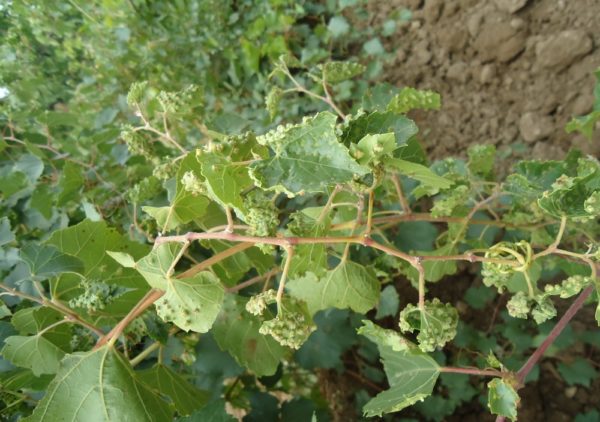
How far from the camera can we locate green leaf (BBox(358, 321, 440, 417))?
0.93 meters

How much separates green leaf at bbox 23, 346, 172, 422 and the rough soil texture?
177 centimetres

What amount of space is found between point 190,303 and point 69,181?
27.6 inches

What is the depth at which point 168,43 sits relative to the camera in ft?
8.46

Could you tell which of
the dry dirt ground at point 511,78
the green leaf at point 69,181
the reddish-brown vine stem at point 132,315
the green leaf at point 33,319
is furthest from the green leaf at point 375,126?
the dry dirt ground at point 511,78

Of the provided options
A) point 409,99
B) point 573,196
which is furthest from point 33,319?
point 573,196

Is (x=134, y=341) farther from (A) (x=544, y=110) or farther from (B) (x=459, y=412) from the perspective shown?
(A) (x=544, y=110)

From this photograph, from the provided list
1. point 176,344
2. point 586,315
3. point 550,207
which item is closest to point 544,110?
point 586,315

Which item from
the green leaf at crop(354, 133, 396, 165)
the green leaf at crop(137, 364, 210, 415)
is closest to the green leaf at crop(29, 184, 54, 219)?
the green leaf at crop(137, 364, 210, 415)

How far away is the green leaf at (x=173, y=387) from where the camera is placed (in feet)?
3.73

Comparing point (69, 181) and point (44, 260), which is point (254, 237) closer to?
point (44, 260)

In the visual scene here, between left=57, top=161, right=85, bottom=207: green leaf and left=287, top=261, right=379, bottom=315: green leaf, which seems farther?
left=57, top=161, right=85, bottom=207: green leaf

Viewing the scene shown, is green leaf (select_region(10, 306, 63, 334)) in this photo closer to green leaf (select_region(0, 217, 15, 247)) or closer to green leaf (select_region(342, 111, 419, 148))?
green leaf (select_region(0, 217, 15, 247))

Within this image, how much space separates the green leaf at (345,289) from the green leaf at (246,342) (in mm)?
156

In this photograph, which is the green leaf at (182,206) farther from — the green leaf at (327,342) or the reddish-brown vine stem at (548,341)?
the green leaf at (327,342)
